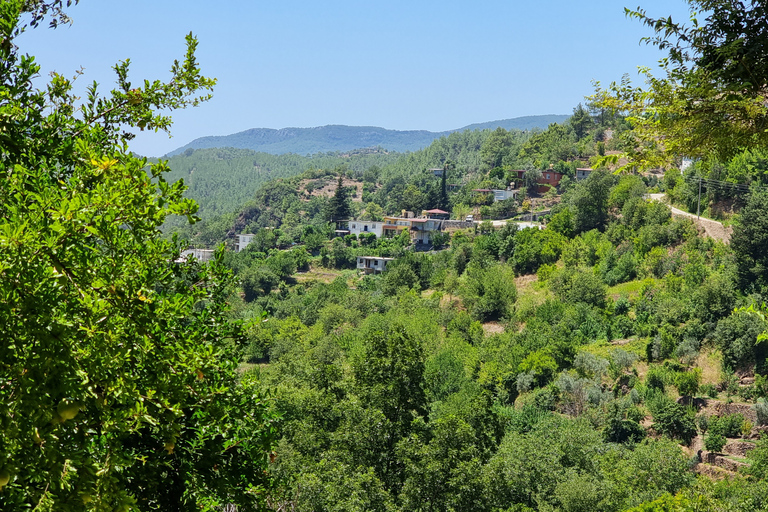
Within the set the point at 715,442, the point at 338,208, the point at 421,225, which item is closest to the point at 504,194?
the point at 421,225

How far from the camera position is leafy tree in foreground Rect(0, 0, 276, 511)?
2211 millimetres

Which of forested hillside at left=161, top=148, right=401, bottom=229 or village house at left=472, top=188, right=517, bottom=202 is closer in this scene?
village house at left=472, top=188, right=517, bottom=202

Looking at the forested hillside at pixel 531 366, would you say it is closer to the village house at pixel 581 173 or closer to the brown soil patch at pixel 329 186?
the village house at pixel 581 173

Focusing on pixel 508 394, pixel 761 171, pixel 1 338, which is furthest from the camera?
pixel 761 171

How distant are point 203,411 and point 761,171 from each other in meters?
36.2

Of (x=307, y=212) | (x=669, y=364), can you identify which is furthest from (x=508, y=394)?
(x=307, y=212)

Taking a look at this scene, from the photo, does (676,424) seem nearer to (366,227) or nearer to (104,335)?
(104,335)

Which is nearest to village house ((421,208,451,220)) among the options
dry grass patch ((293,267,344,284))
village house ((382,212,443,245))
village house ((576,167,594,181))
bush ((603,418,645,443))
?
village house ((382,212,443,245))

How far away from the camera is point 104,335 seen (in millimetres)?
2482

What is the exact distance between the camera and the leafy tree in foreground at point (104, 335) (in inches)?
87.0

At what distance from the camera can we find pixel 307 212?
81.1 m

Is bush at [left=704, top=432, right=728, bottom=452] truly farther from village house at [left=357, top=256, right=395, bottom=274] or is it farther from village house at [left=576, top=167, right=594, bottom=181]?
village house at [left=576, top=167, right=594, bottom=181]

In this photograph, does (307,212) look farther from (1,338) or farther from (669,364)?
(1,338)

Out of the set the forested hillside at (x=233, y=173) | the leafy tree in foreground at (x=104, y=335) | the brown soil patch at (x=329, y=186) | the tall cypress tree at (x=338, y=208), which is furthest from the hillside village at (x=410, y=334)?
the forested hillside at (x=233, y=173)
